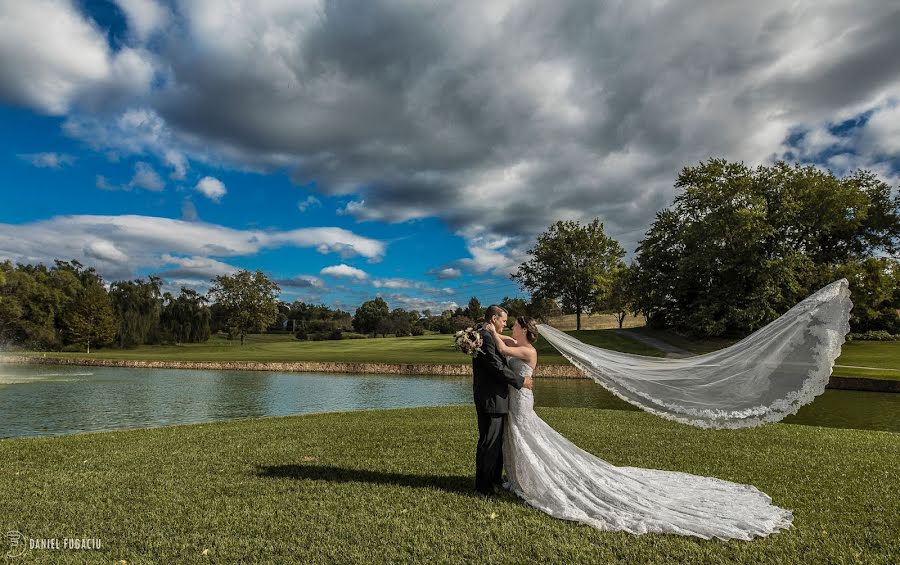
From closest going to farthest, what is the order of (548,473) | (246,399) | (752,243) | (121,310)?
(548,473)
(246,399)
(752,243)
(121,310)

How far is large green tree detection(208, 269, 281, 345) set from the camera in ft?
253

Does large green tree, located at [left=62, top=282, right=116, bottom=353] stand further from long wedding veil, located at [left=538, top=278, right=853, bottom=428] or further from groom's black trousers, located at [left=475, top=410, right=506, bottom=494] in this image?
long wedding veil, located at [left=538, top=278, right=853, bottom=428]

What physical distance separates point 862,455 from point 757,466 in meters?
2.59

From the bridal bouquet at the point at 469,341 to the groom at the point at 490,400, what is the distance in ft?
0.33

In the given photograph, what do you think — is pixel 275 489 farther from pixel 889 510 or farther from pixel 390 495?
pixel 889 510

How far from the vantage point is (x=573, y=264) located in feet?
194

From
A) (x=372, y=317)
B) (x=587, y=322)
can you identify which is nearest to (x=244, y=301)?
(x=372, y=317)

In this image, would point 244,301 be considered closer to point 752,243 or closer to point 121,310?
point 121,310

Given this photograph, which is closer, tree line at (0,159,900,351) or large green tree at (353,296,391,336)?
tree line at (0,159,900,351)

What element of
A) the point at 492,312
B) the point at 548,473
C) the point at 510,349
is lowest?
the point at 548,473

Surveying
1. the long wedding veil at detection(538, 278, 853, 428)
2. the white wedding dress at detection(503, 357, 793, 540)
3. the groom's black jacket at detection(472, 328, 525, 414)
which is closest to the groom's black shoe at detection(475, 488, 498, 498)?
the white wedding dress at detection(503, 357, 793, 540)

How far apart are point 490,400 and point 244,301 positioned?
77939 millimetres

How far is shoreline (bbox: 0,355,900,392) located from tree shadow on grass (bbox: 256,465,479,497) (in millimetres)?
22731

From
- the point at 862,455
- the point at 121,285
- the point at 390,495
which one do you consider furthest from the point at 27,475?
the point at 121,285
